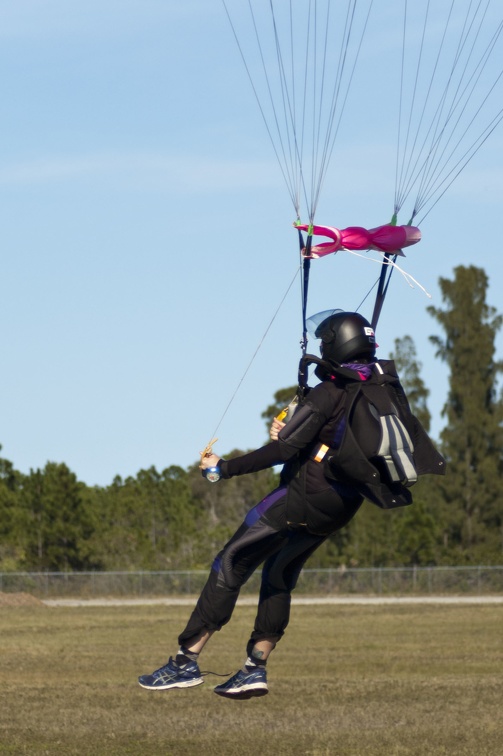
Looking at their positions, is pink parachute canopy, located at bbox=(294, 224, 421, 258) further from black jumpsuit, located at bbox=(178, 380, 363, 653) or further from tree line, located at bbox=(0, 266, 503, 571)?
tree line, located at bbox=(0, 266, 503, 571)

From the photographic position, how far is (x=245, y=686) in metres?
9.04

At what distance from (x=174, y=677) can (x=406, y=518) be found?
55617 millimetres

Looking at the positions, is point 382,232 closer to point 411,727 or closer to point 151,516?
point 411,727

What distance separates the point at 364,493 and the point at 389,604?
41507 mm

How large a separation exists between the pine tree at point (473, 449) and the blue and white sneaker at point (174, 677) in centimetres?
5508

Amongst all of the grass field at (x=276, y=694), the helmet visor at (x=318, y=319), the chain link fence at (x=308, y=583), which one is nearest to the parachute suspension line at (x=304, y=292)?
Answer: the helmet visor at (x=318, y=319)

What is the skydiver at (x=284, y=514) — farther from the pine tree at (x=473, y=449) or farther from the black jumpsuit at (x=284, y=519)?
the pine tree at (x=473, y=449)

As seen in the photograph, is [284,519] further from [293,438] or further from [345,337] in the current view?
[345,337]

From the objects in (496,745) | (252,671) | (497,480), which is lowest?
(496,745)

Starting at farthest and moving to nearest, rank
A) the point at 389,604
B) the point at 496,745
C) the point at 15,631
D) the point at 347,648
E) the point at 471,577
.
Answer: the point at 471,577 → the point at 389,604 → the point at 15,631 → the point at 347,648 → the point at 496,745

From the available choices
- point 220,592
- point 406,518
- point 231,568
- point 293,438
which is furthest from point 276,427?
point 406,518

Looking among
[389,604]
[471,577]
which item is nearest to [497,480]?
[471,577]

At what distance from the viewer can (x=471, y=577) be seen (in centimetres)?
5644

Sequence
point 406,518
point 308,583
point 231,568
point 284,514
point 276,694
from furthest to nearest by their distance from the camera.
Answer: point 406,518 → point 308,583 → point 276,694 → point 231,568 → point 284,514
